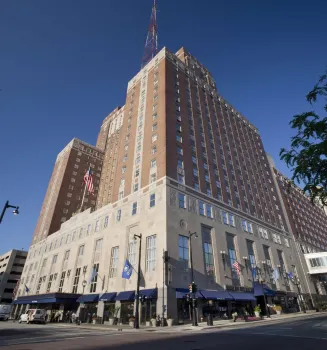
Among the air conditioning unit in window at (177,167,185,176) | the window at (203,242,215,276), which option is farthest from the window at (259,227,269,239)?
the air conditioning unit in window at (177,167,185,176)

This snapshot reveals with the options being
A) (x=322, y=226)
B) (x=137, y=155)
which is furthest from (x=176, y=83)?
(x=322, y=226)

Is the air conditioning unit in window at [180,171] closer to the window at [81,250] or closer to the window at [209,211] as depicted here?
the window at [209,211]

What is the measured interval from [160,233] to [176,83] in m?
40.0

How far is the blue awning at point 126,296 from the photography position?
35.1 m

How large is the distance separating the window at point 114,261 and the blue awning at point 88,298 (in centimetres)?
426

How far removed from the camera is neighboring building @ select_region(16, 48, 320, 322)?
3806cm

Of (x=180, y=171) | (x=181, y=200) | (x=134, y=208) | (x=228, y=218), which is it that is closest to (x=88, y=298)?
(x=134, y=208)

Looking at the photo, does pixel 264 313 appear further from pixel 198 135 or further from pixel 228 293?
pixel 198 135

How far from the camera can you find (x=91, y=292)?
4594 centimetres

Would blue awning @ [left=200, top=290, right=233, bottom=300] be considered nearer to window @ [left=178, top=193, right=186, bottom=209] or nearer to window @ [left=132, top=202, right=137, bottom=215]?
window @ [left=178, top=193, right=186, bottom=209]

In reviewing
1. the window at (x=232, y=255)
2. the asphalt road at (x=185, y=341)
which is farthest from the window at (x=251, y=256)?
the asphalt road at (x=185, y=341)

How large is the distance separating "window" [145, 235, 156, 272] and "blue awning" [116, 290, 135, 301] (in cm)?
377

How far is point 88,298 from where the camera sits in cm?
4366

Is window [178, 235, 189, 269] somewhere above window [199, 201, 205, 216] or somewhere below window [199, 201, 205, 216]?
below
